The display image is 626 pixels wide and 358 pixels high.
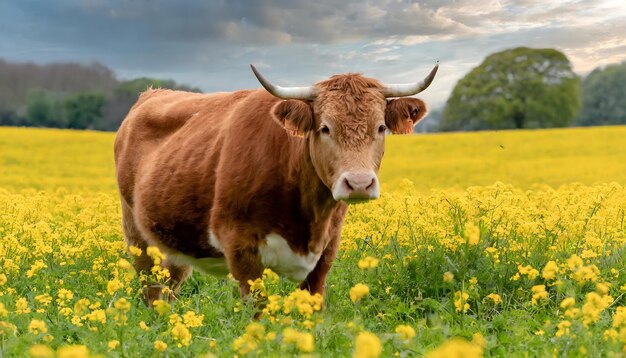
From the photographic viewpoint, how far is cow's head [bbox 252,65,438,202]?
5.47 metres

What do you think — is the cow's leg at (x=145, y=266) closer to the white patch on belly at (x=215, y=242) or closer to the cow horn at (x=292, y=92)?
the white patch on belly at (x=215, y=242)

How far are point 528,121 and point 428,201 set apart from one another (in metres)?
58.0

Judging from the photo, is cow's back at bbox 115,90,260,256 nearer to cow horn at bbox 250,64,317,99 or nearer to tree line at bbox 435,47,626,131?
cow horn at bbox 250,64,317,99

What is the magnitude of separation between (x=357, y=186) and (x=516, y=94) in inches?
2446

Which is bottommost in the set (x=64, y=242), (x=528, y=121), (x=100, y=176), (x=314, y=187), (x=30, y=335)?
(x=528, y=121)

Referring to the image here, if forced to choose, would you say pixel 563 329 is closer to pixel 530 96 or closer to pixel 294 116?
pixel 294 116

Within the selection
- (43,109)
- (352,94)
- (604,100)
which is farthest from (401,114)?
(604,100)

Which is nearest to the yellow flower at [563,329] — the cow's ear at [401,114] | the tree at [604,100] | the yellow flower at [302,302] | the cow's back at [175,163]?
the yellow flower at [302,302]

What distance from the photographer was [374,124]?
5773mm

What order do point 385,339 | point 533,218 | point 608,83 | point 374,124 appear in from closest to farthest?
1. point 385,339
2. point 374,124
3. point 533,218
4. point 608,83

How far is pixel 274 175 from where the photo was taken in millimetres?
6172

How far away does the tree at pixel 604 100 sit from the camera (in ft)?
225

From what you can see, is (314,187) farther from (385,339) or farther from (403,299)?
(385,339)

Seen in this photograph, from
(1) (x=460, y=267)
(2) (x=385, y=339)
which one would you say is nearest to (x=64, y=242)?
(1) (x=460, y=267)
